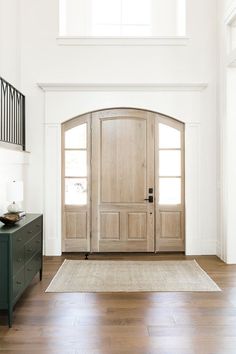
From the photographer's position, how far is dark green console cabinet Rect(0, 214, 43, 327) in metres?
3.43

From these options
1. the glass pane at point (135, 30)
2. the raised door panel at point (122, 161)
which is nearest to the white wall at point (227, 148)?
the raised door panel at point (122, 161)

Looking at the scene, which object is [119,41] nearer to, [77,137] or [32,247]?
[77,137]

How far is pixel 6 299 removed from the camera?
11.3 ft

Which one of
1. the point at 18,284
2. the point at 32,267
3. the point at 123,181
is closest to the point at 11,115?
the point at 123,181

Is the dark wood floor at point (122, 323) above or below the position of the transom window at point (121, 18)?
below

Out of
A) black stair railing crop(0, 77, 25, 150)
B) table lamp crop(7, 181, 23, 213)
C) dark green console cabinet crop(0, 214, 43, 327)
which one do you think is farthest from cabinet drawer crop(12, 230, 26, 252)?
black stair railing crop(0, 77, 25, 150)

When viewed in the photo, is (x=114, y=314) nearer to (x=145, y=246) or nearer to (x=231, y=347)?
(x=231, y=347)

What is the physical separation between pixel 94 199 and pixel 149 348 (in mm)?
3560

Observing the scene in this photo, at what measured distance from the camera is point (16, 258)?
3619mm

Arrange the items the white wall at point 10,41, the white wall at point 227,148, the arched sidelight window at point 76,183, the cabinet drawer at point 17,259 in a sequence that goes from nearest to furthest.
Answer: the cabinet drawer at point 17,259, the white wall at point 10,41, the white wall at point 227,148, the arched sidelight window at point 76,183

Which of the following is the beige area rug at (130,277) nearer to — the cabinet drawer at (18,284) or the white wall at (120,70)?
the cabinet drawer at (18,284)

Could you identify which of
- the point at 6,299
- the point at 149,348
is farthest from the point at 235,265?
the point at 6,299

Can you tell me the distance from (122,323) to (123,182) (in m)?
3.15

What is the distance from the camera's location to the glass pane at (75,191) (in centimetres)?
636
